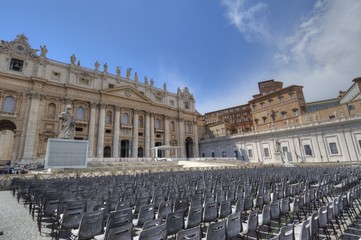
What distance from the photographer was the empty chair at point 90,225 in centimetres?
359

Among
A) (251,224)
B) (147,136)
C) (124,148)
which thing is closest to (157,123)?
(147,136)

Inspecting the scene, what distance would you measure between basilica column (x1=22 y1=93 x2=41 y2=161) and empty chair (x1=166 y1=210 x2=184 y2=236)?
102 ft

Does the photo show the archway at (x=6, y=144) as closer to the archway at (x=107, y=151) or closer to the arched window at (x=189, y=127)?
the archway at (x=107, y=151)

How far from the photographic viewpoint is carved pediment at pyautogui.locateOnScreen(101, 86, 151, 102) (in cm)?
3725

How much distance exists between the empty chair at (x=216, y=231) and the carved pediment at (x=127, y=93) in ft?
122

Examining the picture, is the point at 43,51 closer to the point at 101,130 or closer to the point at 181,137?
the point at 101,130

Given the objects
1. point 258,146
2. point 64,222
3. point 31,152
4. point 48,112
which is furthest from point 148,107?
point 64,222

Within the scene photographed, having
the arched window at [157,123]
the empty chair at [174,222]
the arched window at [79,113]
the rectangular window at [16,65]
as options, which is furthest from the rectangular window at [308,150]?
the rectangular window at [16,65]

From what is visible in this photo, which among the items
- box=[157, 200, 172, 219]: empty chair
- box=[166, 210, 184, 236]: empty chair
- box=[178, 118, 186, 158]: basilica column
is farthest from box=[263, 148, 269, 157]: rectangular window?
box=[166, 210, 184, 236]: empty chair

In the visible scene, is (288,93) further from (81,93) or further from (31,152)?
(31,152)

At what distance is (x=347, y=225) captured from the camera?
5164mm

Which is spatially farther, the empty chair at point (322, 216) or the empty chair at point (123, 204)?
the empty chair at point (123, 204)

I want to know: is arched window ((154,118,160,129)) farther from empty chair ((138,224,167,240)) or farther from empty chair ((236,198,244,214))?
empty chair ((138,224,167,240))

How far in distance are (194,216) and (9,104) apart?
3548cm
